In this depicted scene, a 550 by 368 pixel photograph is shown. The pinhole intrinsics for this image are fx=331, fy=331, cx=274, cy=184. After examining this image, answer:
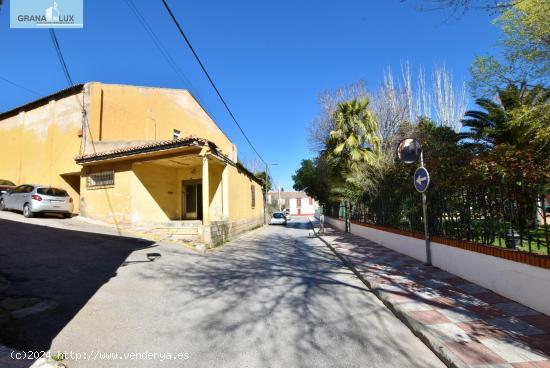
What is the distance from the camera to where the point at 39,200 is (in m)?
14.0

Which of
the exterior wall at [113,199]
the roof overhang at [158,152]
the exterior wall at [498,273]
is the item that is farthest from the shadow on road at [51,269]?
the exterior wall at [498,273]

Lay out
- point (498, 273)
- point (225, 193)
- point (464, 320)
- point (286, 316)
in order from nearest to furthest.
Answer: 1. point (464, 320)
2. point (286, 316)
3. point (498, 273)
4. point (225, 193)

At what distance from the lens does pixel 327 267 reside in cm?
902

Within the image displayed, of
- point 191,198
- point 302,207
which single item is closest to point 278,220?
point 191,198

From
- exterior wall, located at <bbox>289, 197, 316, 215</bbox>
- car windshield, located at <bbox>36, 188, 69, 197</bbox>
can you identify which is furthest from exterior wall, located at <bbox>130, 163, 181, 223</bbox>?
exterior wall, located at <bbox>289, 197, 316, 215</bbox>

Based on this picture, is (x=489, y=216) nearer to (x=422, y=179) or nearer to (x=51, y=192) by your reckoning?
(x=422, y=179)

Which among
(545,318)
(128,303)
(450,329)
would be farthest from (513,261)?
(128,303)

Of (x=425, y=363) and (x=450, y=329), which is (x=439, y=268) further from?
(x=425, y=363)

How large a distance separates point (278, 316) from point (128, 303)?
250 cm

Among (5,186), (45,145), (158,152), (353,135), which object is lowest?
(5,186)

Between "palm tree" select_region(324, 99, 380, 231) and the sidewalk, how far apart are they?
10.7 m

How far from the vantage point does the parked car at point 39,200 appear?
14.0 m

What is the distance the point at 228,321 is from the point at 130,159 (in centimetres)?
1169

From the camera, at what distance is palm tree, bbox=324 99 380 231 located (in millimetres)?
17578
